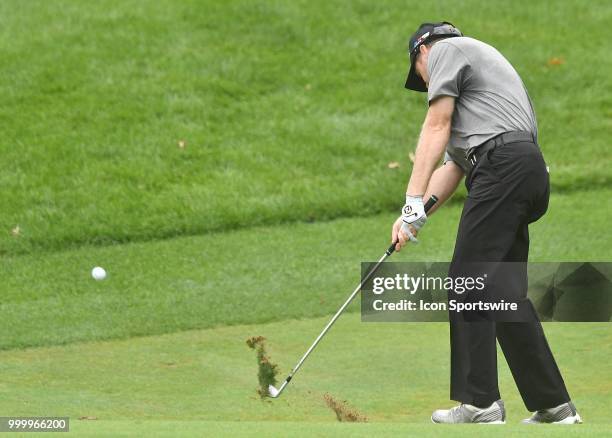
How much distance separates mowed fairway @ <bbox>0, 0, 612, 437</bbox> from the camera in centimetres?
679

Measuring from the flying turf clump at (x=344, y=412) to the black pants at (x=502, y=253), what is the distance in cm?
54

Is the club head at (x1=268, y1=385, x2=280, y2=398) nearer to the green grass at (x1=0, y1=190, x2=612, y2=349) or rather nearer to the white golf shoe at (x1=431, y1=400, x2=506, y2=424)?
the white golf shoe at (x1=431, y1=400, x2=506, y2=424)

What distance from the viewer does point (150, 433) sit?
4434 mm

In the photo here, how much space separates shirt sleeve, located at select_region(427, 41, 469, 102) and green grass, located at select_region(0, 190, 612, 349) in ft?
10.8

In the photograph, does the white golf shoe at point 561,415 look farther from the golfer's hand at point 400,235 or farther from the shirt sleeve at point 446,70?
the shirt sleeve at point 446,70

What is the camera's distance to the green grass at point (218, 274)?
28.6 ft

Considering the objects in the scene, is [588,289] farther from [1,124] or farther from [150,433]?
[1,124]

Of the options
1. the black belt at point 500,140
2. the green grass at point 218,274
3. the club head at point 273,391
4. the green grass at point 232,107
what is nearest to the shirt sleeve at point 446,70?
the black belt at point 500,140

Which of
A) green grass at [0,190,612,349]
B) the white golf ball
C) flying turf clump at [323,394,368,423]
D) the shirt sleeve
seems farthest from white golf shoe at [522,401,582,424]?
the white golf ball

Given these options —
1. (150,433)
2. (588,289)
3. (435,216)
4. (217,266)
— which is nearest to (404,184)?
(435,216)

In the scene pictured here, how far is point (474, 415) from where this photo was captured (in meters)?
5.62

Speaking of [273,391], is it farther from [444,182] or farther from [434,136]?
[434,136]

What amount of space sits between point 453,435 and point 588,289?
4.88 meters

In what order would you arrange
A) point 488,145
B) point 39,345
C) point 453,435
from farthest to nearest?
point 39,345 < point 488,145 < point 453,435
